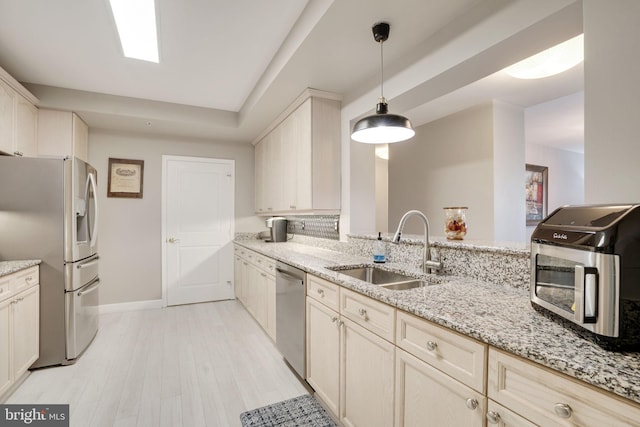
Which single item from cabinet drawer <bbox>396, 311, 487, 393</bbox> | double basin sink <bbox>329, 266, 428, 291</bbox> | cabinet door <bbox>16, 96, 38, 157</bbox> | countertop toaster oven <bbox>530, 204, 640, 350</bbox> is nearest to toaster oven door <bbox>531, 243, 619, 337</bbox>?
countertop toaster oven <bbox>530, 204, 640, 350</bbox>

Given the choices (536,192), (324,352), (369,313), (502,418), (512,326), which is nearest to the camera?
(502,418)

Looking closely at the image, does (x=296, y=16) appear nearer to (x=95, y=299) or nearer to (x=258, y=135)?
(x=258, y=135)

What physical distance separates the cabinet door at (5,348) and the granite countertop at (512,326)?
7.25 feet

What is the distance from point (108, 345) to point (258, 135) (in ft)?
9.73

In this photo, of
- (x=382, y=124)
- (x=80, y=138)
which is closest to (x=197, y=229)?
(x=80, y=138)

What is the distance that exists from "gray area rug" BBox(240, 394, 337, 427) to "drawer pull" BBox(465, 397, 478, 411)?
1.14 m

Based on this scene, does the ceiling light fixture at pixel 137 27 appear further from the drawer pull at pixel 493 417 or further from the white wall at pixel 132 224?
the drawer pull at pixel 493 417

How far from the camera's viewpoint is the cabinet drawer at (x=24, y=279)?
216cm

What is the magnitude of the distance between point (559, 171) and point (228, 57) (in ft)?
17.8

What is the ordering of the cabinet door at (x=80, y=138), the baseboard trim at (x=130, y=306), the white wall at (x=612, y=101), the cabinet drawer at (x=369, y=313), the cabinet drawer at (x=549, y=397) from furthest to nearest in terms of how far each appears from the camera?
the baseboard trim at (x=130, y=306) < the cabinet door at (x=80, y=138) < the cabinet drawer at (x=369, y=313) < the white wall at (x=612, y=101) < the cabinet drawer at (x=549, y=397)

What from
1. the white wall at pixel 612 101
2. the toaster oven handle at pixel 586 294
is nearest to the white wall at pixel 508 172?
the white wall at pixel 612 101

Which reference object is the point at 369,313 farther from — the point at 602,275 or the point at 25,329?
the point at 25,329

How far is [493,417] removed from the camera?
91 centimetres

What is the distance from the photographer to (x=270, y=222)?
4164 millimetres
